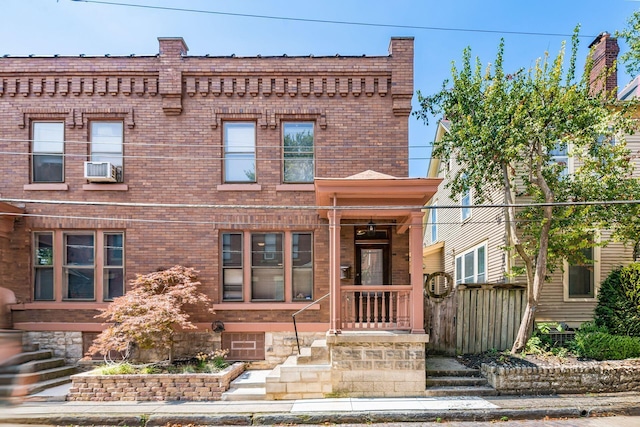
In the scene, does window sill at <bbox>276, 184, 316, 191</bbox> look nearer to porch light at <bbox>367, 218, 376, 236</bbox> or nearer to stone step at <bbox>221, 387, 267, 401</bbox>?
Result: porch light at <bbox>367, 218, 376, 236</bbox>

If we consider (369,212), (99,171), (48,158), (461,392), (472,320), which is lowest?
(461,392)

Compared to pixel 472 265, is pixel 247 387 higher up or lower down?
lower down

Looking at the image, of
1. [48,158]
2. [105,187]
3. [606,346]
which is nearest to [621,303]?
[606,346]

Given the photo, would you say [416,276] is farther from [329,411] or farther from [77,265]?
[77,265]

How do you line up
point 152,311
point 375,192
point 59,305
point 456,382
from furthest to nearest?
point 59,305
point 152,311
point 375,192
point 456,382

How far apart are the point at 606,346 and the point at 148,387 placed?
9.61 metres

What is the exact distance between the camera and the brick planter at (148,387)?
877 cm

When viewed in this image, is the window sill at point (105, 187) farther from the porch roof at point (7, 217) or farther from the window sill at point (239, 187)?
the window sill at point (239, 187)

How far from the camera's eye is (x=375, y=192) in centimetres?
916

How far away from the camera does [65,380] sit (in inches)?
391

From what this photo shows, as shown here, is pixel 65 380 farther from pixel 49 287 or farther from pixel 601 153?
pixel 601 153

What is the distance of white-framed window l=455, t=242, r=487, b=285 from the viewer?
46.1 feet

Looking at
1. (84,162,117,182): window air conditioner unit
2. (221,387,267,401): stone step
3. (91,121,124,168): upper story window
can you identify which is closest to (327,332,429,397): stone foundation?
(221,387,267,401): stone step

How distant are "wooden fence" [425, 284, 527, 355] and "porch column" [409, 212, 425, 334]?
1.93 metres
